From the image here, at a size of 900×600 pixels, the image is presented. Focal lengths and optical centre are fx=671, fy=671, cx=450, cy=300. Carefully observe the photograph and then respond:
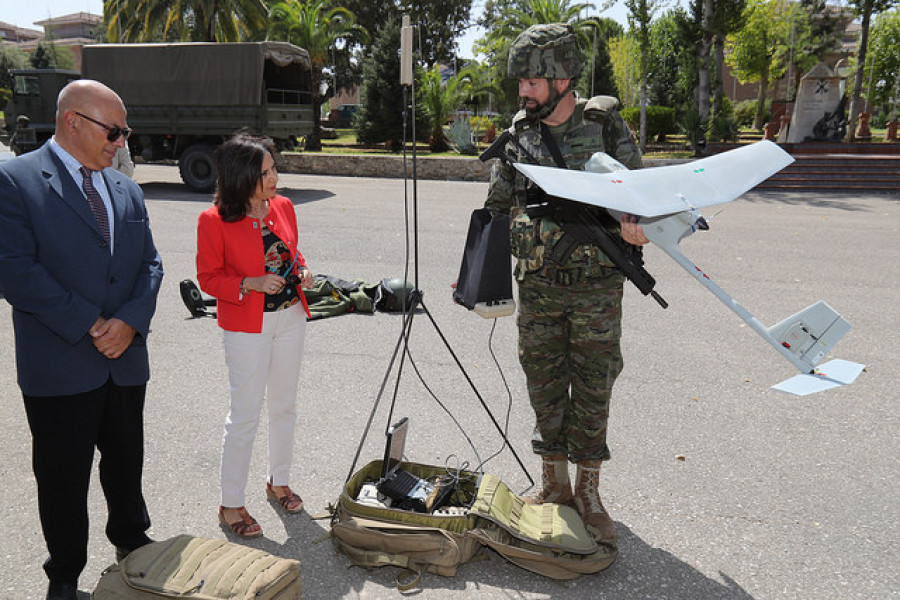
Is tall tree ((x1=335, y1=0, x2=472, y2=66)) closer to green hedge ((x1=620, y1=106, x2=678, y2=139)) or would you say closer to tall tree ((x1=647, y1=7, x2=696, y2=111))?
tall tree ((x1=647, y1=7, x2=696, y2=111))

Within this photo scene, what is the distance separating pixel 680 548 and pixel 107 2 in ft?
104

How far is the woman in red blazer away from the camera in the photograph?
303cm

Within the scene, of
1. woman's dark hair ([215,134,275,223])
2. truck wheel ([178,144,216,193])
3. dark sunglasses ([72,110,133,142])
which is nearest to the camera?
dark sunglasses ([72,110,133,142])

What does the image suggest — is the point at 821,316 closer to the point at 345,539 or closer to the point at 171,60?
the point at 345,539

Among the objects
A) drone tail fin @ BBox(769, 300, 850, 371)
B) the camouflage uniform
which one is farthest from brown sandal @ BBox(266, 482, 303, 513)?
drone tail fin @ BBox(769, 300, 850, 371)

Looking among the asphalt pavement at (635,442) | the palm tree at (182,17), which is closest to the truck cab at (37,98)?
the asphalt pavement at (635,442)

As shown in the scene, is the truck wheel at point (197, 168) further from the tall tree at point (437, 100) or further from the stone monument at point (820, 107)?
the stone monument at point (820, 107)

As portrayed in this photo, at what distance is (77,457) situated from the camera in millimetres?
2549

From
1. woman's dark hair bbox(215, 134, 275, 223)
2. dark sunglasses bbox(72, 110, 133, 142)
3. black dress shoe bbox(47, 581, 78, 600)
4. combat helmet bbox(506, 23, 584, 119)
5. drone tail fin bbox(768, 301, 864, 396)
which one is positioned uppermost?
combat helmet bbox(506, 23, 584, 119)

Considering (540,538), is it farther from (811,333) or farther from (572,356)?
(811,333)

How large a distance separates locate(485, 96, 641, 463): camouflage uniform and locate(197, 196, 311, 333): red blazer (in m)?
1.16

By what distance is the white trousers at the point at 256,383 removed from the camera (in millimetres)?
3107

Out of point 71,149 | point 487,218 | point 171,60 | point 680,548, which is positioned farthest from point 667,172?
point 171,60

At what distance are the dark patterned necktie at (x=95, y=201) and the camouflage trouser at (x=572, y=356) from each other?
1.79 metres
